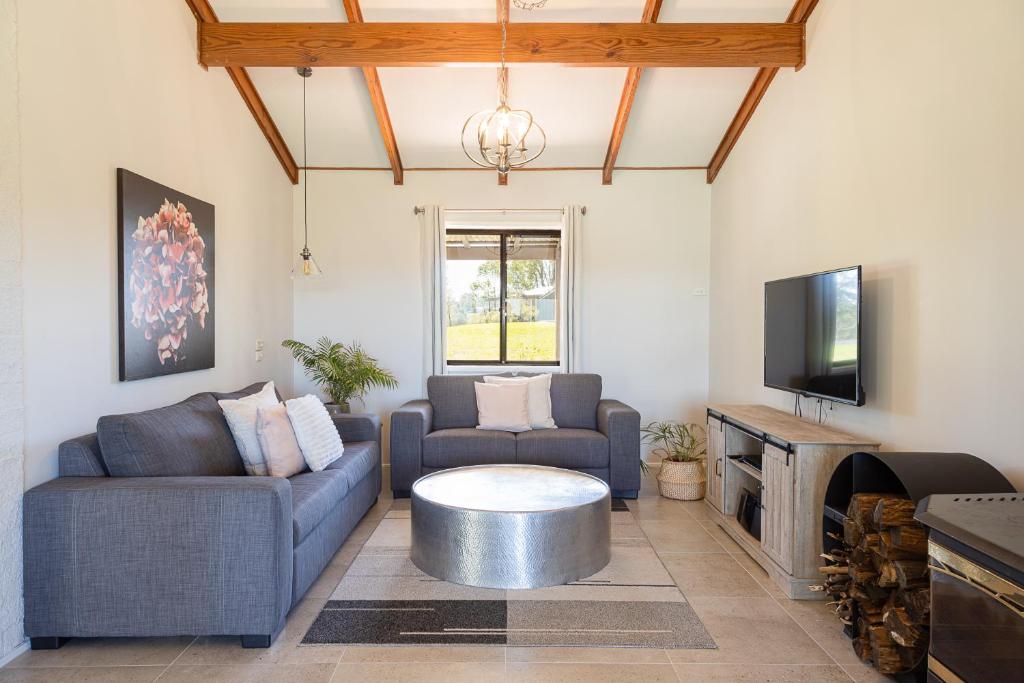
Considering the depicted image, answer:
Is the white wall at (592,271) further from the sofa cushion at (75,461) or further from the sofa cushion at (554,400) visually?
the sofa cushion at (75,461)

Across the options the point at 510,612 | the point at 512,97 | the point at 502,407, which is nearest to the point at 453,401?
the point at 502,407

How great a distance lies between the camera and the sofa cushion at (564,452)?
4.50 m

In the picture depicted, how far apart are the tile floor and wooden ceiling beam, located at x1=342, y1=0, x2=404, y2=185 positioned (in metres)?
3.26

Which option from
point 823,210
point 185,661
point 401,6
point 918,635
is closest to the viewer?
point 918,635

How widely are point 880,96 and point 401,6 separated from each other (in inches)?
105

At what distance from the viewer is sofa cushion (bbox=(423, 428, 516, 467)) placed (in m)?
4.52

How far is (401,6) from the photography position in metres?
3.83

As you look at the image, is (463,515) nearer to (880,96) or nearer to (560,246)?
(880,96)

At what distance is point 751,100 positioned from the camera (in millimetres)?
4516

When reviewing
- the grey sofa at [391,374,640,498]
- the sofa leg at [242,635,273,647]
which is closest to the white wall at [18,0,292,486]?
the sofa leg at [242,635,273,647]

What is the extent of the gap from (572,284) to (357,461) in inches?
100.0

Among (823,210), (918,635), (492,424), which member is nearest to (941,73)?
(823,210)

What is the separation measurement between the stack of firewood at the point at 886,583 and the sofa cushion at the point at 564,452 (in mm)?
2070

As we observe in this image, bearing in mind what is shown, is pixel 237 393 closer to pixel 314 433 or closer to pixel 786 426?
pixel 314 433
